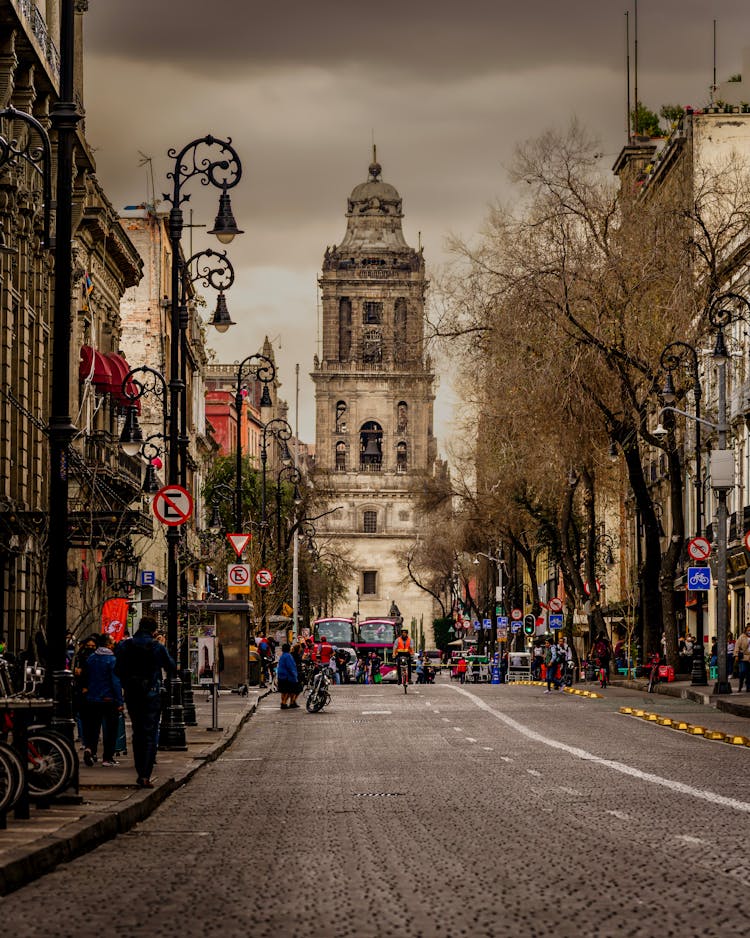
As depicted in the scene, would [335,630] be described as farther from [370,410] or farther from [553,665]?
[370,410]

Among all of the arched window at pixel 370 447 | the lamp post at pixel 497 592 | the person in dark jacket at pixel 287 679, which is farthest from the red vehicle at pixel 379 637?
the arched window at pixel 370 447

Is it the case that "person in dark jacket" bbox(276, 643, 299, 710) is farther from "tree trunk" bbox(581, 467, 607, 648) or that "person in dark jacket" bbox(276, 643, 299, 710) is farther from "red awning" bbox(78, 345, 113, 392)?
"tree trunk" bbox(581, 467, 607, 648)

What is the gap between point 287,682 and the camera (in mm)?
45250

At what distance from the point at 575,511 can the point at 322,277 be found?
95.3m

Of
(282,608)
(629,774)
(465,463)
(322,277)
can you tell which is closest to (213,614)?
(629,774)

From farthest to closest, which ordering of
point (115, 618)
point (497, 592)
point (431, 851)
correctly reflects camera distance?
point (497, 592) → point (115, 618) → point (431, 851)

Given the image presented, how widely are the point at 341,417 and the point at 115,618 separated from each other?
137912mm

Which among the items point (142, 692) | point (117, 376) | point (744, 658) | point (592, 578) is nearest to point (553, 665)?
point (744, 658)

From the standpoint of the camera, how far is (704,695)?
142 ft

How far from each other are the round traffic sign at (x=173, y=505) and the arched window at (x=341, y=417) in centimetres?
14347

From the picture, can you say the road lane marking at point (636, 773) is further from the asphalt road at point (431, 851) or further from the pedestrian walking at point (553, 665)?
the pedestrian walking at point (553, 665)

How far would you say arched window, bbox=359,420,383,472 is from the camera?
174000 millimetres

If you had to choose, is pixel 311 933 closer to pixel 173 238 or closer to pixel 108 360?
pixel 173 238

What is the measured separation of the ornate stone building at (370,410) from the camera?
173m
